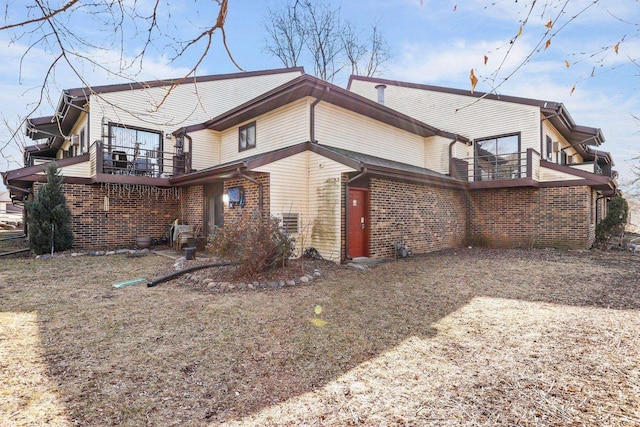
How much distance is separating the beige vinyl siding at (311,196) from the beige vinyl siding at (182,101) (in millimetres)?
4416

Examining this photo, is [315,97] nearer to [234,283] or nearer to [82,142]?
[234,283]

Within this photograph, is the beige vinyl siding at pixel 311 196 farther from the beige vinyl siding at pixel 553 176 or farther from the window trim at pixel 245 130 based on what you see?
the beige vinyl siding at pixel 553 176

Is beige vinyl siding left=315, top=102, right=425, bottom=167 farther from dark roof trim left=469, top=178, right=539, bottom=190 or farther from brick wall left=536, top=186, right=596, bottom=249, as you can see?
brick wall left=536, top=186, right=596, bottom=249

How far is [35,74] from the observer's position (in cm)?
268

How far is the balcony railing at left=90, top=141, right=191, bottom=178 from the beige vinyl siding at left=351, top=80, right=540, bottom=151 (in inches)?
403

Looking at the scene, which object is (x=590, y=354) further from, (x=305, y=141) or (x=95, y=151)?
(x=95, y=151)

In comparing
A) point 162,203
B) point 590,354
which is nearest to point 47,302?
point 590,354

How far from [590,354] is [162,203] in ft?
46.0

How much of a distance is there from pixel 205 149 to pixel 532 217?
45.9ft

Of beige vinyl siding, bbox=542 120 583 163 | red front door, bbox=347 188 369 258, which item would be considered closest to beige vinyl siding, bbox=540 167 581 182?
beige vinyl siding, bbox=542 120 583 163

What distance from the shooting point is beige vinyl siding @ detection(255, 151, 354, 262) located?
905 centimetres

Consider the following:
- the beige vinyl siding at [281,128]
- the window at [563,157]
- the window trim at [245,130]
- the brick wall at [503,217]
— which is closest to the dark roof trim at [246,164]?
A: the beige vinyl siding at [281,128]

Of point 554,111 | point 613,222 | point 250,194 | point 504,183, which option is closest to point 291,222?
point 250,194

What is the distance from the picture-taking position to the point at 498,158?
14102mm
